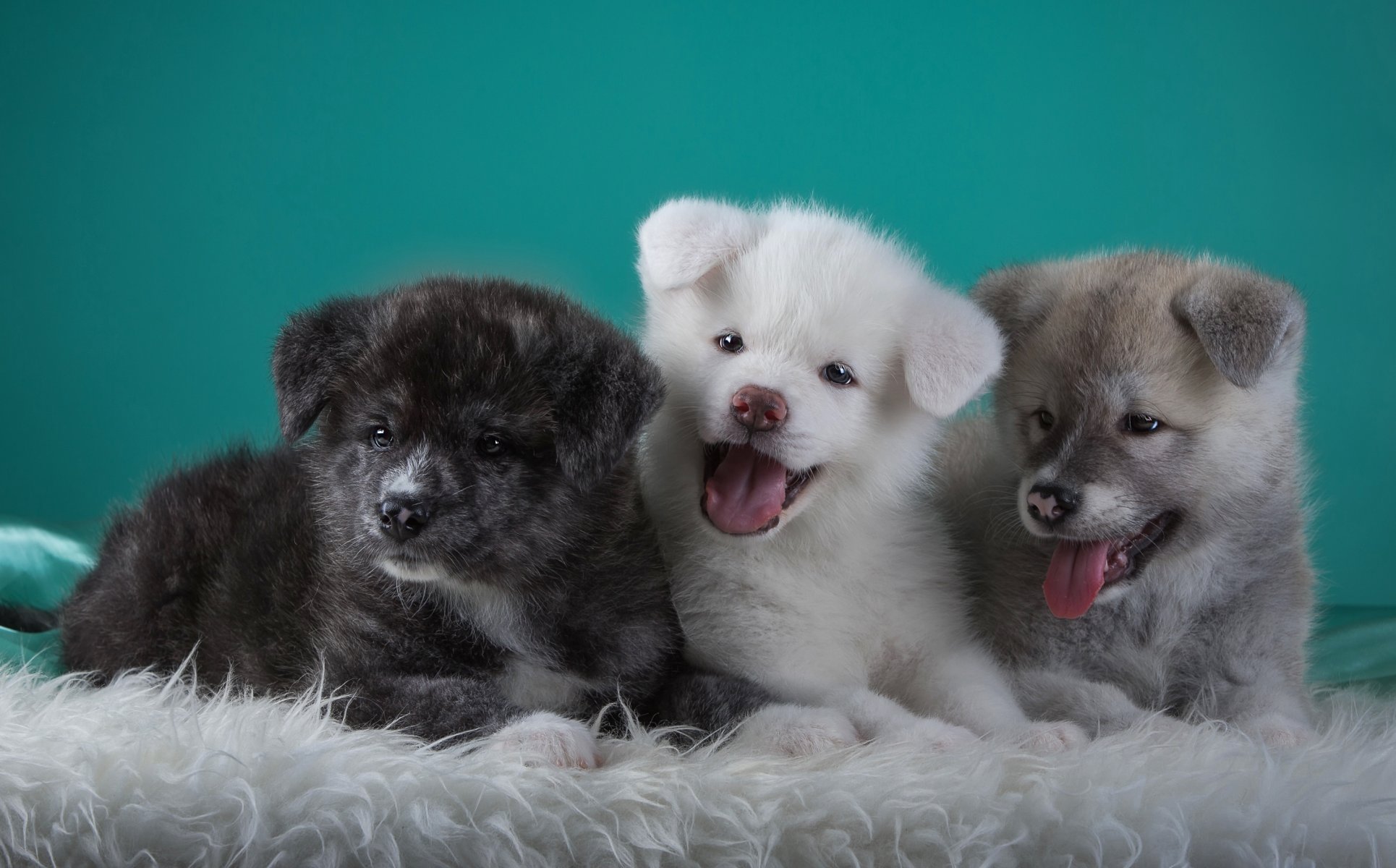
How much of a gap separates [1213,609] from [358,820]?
1.86 meters

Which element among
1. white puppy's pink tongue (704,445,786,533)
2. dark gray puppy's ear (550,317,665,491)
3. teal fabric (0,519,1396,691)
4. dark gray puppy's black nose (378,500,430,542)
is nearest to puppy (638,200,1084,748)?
white puppy's pink tongue (704,445,786,533)

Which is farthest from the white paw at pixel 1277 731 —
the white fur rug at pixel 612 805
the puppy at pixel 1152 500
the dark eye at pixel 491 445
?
the dark eye at pixel 491 445

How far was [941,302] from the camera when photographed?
251cm

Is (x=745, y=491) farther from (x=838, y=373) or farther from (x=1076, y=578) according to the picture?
(x=1076, y=578)

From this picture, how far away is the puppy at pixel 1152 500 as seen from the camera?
2.41m

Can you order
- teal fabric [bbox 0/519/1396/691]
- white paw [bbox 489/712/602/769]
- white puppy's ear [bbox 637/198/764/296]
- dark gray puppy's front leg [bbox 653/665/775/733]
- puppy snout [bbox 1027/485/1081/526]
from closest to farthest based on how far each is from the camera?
1. white paw [bbox 489/712/602/769]
2. dark gray puppy's front leg [bbox 653/665/775/733]
3. puppy snout [bbox 1027/485/1081/526]
4. white puppy's ear [bbox 637/198/764/296]
5. teal fabric [bbox 0/519/1396/691]

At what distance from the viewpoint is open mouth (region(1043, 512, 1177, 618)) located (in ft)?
8.18

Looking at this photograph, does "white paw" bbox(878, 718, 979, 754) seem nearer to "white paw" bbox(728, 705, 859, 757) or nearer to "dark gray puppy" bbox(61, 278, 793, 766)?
"white paw" bbox(728, 705, 859, 757)

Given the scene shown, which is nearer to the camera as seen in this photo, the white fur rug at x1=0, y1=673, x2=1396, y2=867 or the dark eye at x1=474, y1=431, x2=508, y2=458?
the white fur rug at x1=0, y1=673, x2=1396, y2=867

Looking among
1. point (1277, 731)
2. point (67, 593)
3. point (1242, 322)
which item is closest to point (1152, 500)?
point (1242, 322)

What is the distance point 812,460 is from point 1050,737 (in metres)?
0.68

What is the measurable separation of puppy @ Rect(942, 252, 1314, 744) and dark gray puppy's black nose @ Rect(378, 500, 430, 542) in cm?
122

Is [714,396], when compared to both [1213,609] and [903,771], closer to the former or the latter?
[903,771]

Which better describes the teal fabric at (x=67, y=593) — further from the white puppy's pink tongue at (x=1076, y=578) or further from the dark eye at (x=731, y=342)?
the dark eye at (x=731, y=342)
